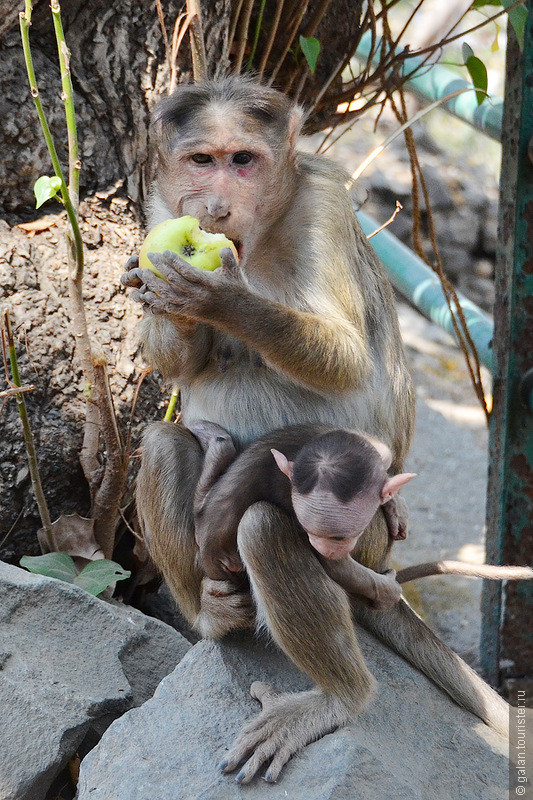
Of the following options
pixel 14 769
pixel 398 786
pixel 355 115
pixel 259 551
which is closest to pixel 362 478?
pixel 259 551

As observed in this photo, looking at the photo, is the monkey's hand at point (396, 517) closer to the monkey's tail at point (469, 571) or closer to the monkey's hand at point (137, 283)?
the monkey's tail at point (469, 571)

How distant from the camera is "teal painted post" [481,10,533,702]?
430 cm

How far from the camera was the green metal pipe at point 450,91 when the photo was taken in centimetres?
454

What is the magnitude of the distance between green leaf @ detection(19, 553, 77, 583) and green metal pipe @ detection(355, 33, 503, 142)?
2922mm

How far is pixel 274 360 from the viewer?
3174 millimetres

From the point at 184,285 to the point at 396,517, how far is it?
1227mm

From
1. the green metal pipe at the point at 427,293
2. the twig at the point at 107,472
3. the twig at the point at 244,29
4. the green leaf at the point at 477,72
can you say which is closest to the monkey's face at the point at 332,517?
the twig at the point at 107,472

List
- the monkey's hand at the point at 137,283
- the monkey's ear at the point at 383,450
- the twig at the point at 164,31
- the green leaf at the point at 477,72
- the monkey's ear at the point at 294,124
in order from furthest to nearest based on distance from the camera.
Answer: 1. the green leaf at the point at 477,72
2. the twig at the point at 164,31
3. the monkey's ear at the point at 294,124
4. the monkey's ear at the point at 383,450
5. the monkey's hand at the point at 137,283

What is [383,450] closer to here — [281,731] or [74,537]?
[281,731]

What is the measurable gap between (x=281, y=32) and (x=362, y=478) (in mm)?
2719

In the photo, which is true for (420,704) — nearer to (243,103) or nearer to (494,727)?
(494,727)

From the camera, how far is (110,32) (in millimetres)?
4203

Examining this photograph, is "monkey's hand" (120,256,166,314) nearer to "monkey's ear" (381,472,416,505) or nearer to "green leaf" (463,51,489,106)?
"monkey's ear" (381,472,416,505)

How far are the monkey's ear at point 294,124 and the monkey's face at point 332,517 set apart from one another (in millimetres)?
1386
